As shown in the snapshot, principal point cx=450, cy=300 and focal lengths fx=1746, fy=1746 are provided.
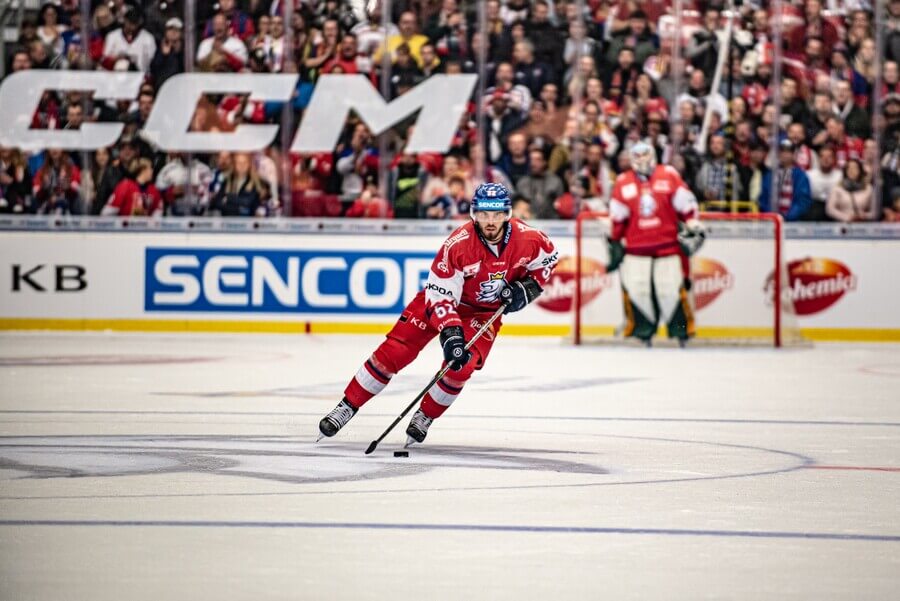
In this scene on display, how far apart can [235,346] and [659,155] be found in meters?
4.13

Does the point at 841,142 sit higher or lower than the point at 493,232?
lower

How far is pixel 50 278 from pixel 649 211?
5298 millimetres

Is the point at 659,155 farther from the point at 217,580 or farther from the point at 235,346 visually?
the point at 217,580

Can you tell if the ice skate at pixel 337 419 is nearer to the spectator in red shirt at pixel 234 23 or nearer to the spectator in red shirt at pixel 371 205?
the spectator in red shirt at pixel 371 205

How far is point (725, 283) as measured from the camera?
15227mm

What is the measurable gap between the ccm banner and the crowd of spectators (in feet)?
1.04

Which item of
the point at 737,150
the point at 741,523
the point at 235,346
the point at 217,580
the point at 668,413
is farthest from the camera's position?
the point at 737,150

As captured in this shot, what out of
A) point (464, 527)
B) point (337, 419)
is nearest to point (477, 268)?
point (337, 419)

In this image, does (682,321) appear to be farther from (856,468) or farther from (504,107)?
(856,468)

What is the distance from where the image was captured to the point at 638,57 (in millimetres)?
15500

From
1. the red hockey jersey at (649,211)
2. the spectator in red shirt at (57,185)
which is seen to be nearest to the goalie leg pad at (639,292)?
the red hockey jersey at (649,211)

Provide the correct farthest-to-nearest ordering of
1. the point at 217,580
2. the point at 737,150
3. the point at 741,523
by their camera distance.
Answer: the point at 737,150 → the point at 741,523 → the point at 217,580

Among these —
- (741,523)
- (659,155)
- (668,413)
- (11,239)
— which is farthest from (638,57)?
(741,523)

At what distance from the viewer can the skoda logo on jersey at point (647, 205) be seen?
14617 mm
